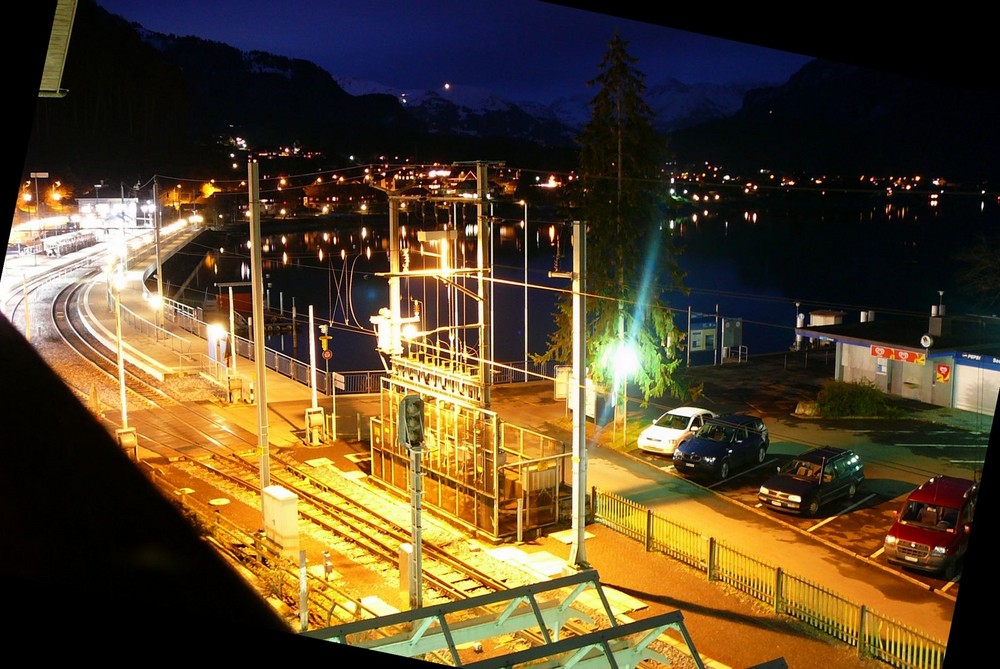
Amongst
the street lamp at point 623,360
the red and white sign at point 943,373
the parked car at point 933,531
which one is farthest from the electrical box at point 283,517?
the red and white sign at point 943,373

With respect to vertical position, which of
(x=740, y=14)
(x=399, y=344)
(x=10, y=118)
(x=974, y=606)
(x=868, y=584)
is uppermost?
(x=740, y=14)

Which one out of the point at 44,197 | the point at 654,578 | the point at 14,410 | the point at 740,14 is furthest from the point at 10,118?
the point at 44,197

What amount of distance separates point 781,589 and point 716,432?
25.8ft

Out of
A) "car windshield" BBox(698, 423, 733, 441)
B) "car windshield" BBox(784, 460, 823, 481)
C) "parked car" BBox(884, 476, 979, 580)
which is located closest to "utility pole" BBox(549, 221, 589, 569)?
"parked car" BBox(884, 476, 979, 580)

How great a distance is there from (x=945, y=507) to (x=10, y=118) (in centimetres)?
1473

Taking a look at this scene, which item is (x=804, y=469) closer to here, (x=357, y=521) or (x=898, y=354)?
(x=357, y=521)

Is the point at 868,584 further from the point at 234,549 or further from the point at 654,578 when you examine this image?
the point at 234,549

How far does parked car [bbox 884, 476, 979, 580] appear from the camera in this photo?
563 inches

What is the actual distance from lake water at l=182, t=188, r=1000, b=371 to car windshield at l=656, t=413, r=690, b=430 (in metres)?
6.38

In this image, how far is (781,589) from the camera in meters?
12.6

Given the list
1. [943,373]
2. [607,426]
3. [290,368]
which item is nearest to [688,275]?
[943,373]

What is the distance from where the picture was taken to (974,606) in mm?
3309

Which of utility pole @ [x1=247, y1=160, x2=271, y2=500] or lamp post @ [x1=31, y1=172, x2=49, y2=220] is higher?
lamp post @ [x1=31, y1=172, x2=49, y2=220]

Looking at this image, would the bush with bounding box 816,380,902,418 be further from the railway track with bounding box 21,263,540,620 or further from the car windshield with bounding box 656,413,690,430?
the railway track with bounding box 21,263,540,620
